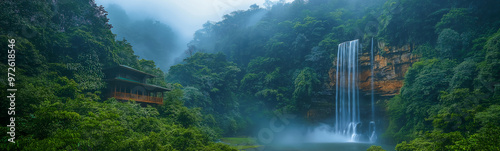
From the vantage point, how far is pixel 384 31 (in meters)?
31.8

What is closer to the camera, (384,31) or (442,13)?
(442,13)

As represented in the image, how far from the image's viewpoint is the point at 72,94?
15.5 m

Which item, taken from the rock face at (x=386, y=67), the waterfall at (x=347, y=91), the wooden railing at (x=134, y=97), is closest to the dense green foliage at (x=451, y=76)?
the rock face at (x=386, y=67)

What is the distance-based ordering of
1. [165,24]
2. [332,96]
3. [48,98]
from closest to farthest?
[48,98]
[332,96]
[165,24]

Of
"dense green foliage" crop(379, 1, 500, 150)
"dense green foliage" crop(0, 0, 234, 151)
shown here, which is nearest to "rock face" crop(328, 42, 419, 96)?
"dense green foliage" crop(379, 1, 500, 150)

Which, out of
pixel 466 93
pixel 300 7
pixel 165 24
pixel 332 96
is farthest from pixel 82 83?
pixel 165 24

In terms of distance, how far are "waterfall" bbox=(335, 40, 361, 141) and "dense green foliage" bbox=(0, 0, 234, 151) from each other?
20.6 meters

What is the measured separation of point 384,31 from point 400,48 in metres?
2.68

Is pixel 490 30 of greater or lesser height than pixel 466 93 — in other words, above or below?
above

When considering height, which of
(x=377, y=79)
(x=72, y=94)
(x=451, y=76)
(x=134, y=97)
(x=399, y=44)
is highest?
(x=399, y=44)

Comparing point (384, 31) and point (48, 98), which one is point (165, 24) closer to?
point (384, 31)

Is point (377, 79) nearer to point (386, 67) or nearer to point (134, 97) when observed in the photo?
point (386, 67)

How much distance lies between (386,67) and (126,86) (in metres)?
28.2

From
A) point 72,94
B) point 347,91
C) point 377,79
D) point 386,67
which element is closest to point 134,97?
point 72,94
